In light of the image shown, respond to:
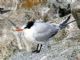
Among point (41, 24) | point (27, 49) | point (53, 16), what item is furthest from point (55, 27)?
point (53, 16)

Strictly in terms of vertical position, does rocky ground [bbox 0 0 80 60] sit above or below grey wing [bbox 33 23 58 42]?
below

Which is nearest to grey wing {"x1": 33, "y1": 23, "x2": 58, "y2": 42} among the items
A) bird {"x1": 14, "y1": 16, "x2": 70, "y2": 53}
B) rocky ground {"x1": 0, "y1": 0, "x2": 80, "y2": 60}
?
bird {"x1": 14, "y1": 16, "x2": 70, "y2": 53}

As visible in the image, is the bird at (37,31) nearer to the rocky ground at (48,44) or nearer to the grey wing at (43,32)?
the grey wing at (43,32)

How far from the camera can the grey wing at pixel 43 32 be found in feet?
16.9

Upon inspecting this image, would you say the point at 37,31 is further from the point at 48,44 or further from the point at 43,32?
the point at 48,44

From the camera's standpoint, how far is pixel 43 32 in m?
5.25

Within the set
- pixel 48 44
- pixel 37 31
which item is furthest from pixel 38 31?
pixel 48 44

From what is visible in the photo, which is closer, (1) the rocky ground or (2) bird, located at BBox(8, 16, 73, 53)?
(2) bird, located at BBox(8, 16, 73, 53)

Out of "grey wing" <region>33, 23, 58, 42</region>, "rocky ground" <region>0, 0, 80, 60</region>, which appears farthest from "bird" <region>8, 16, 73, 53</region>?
"rocky ground" <region>0, 0, 80, 60</region>

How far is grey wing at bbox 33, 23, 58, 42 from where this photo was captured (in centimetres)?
516

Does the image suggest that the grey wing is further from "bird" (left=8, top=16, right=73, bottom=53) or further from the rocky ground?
the rocky ground

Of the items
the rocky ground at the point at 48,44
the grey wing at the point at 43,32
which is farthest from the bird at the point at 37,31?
the rocky ground at the point at 48,44

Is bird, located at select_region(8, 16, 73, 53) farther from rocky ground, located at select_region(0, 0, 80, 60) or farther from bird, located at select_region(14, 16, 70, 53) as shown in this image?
rocky ground, located at select_region(0, 0, 80, 60)

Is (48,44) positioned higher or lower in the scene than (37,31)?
lower
